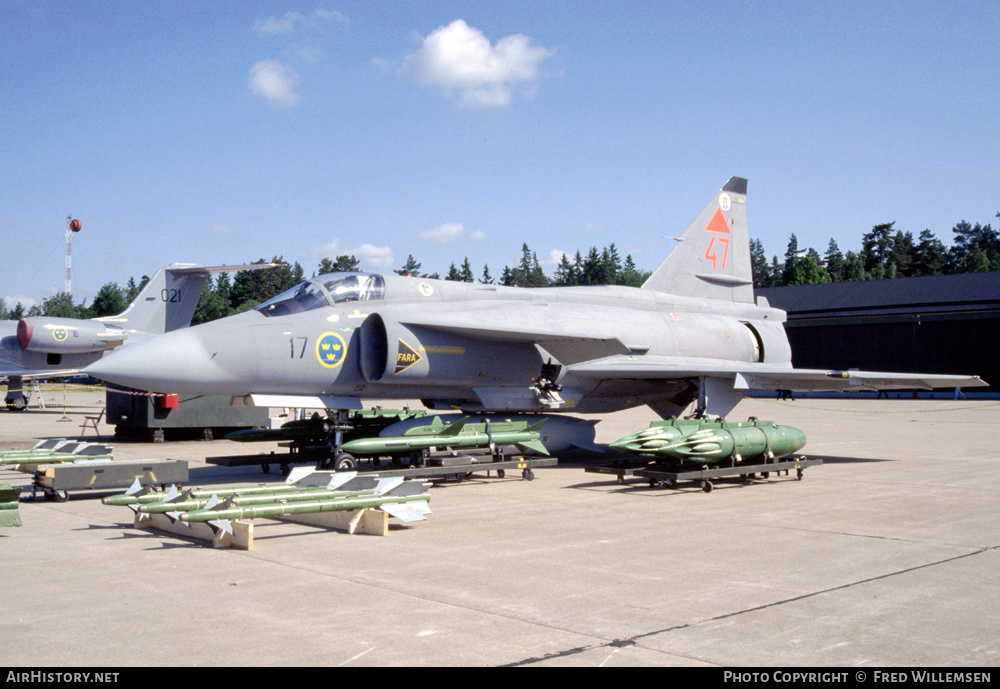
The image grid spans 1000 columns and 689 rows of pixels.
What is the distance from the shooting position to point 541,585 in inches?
235

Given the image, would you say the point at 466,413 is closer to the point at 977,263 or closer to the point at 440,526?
the point at 440,526

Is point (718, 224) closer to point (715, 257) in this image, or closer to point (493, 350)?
point (715, 257)

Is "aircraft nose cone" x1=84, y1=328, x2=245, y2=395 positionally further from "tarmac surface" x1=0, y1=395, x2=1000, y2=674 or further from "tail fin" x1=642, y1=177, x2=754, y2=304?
"tail fin" x1=642, y1=177, x2=754, y2=304

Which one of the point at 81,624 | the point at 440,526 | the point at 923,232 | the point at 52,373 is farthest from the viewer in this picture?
the point at 923,232

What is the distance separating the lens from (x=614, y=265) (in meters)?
112

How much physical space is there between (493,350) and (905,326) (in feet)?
143

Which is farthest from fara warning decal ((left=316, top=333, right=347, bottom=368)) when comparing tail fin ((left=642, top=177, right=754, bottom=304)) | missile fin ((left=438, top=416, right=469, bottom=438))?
tail fin ((left=642, top=177, right=754, bottom=304))

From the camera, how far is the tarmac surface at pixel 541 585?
4457 millimetres

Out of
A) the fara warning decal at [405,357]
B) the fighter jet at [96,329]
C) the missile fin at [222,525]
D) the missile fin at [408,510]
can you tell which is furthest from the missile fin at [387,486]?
the fighter jet at [96,329]

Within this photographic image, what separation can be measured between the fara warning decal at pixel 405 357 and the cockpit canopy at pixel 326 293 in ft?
3.47

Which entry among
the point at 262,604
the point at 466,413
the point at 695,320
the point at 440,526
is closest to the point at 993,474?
the point at 695,320

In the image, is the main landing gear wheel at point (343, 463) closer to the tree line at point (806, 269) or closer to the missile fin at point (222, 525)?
the missile fin at point (222, 525)

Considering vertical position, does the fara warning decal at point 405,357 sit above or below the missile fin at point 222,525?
above

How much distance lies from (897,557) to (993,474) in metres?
7.25
